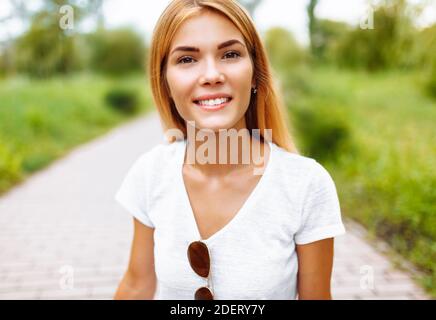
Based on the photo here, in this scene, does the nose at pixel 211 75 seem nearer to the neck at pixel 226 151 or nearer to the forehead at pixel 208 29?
the forehead at pixel 208 29

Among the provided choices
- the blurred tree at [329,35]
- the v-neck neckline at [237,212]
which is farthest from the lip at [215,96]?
the blurred tree at [329,35]

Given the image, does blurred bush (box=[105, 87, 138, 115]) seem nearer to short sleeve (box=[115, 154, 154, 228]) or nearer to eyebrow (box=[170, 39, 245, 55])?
short sleeve (box=[115, 154, 154, 228])

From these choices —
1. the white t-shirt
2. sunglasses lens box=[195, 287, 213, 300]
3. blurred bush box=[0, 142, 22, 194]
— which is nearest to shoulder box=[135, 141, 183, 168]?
the white t-shirt

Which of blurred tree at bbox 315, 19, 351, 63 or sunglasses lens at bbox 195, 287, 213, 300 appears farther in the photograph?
blurred tree at bbox 315, 19, 351, 63

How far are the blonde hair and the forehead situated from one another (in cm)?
1

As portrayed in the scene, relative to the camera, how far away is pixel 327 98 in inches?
418

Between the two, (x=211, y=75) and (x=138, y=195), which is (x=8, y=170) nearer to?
(x=138, y=195)

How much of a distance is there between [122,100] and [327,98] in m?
7.49

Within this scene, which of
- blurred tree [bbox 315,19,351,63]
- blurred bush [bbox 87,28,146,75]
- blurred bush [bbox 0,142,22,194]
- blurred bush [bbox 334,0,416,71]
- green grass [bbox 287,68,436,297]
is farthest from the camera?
blurred bush [bbox 87,28,146,75]

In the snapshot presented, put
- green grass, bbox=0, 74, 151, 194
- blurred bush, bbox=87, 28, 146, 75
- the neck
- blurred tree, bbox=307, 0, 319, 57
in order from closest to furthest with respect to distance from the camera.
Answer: the neck, green grass, bbox=0, 74, 151, 194, blurred tree, bbox=307, 0, 319, 57, blurred bush, bbox=87, 28, 146, 75

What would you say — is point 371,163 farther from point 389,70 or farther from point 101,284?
point 389,70

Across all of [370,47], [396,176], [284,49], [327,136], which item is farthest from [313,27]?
[396,176]

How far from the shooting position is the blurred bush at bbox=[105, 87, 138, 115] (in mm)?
15052

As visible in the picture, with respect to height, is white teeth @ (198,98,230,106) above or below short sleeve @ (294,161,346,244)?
above
